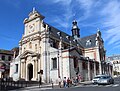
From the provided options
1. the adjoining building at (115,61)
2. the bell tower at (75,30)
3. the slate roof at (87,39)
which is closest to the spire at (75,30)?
the bell tower at (75,30)

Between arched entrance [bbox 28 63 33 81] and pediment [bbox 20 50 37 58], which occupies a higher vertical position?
pediment [bbox 20 50 37 58]

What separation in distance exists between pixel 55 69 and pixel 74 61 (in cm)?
452

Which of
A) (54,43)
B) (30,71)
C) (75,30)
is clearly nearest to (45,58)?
(54,43)

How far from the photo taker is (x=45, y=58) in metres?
40.1

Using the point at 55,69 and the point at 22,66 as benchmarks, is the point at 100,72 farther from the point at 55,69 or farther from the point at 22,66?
the point at 22,66

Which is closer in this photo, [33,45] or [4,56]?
[33,45]

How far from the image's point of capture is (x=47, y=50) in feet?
134

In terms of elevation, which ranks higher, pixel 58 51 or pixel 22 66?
pixel 58 51

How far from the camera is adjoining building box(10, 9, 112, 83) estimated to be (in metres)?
38.2

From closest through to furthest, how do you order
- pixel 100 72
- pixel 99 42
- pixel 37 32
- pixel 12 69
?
pixel 37 32, pixel 12 69, pixel 100 72, pixel 99 42

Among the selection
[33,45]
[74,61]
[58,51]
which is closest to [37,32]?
[33,45]

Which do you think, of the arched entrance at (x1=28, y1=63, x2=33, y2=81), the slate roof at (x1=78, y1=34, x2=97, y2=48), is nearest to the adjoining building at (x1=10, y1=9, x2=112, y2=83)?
the arched entrance at (x1=28, y1=63, x2=33, y2=81)

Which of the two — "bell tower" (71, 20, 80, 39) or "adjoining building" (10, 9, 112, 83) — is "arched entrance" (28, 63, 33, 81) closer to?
"adjoining building" (10, 9, 112, 83)

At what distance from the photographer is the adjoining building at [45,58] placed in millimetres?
38188
